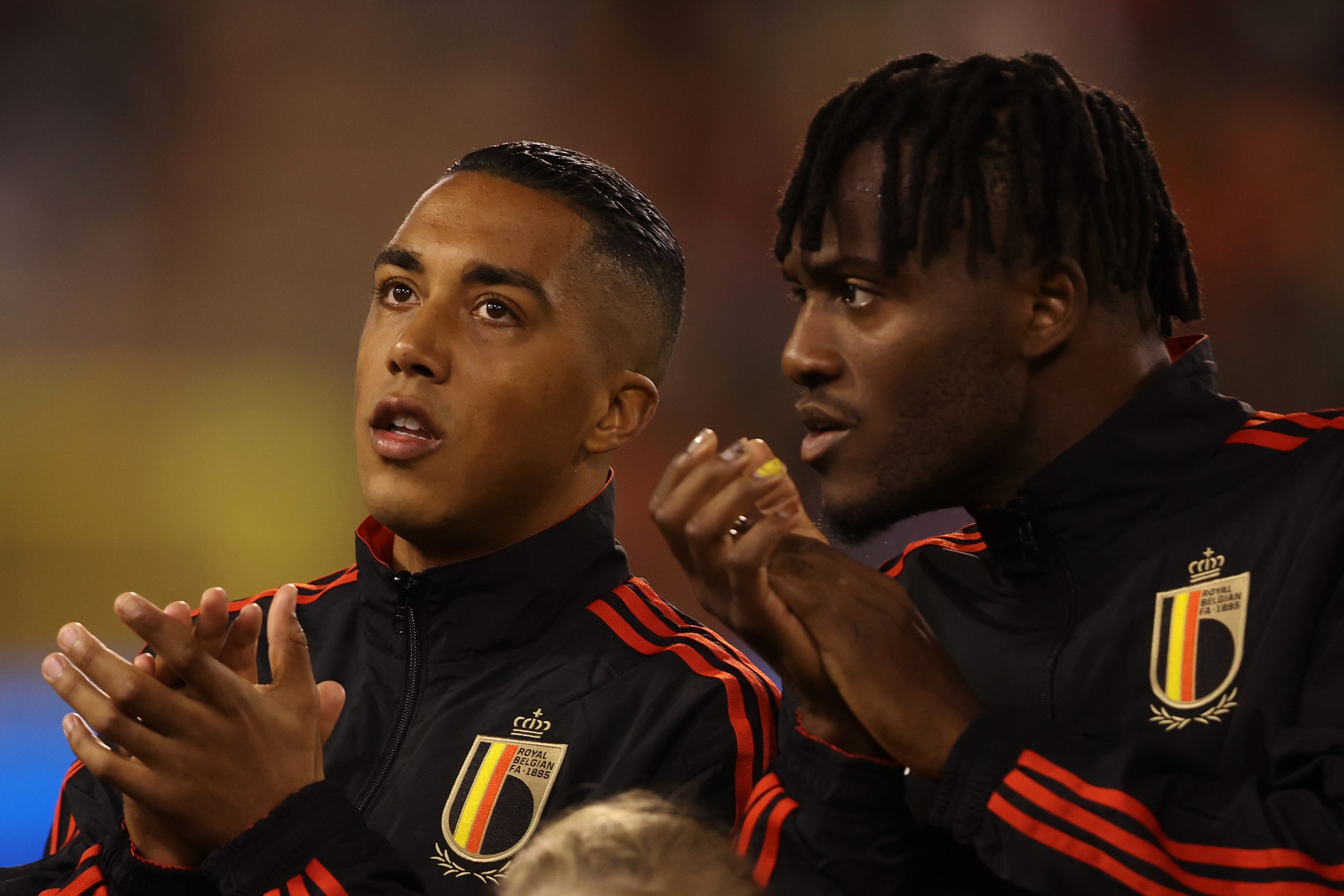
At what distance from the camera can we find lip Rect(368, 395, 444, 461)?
1800 millimetres

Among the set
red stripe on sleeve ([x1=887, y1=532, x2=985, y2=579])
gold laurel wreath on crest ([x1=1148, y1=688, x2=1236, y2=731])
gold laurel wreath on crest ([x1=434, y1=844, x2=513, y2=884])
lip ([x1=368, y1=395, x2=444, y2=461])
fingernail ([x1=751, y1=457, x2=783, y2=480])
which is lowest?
gold laurel wreath on crest ([x1=434, y1=844, x2=513, y2=884])

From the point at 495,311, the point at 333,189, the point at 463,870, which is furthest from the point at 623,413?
the point at 333,189

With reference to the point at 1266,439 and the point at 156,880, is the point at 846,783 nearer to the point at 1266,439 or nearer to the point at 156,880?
the point at 1266,439

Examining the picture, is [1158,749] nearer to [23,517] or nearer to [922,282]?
[922,282]

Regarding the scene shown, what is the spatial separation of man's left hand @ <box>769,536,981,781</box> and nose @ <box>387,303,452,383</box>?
656mm

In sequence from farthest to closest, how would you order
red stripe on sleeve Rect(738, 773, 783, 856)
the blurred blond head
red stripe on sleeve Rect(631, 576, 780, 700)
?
red stripe on sleeve Rect(631, 576, 780, 700) < red stripe on sleeve Rect(738, 773, 783, 856) < the blurred blond head

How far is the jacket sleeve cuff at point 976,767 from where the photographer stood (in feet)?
3.88

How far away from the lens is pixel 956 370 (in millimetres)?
1446

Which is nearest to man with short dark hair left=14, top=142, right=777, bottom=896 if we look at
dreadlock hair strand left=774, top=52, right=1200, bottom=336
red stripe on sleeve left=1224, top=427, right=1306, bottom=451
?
dreadlock hair strand left=774, top=52, right=1200, bottom=336

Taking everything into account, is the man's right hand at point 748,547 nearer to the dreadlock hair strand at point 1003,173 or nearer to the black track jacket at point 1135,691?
the black track jacket at point 1135,691

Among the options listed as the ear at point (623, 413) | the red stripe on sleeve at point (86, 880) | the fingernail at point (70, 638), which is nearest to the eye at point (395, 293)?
the ear at point (623, 413)

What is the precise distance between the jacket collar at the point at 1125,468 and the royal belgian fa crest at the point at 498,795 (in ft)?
2.19

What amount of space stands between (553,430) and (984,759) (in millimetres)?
868

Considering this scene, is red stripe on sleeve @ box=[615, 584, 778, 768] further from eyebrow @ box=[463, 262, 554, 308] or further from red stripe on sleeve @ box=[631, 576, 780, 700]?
eyebrow @ box=[463, 262, 554, 308]
